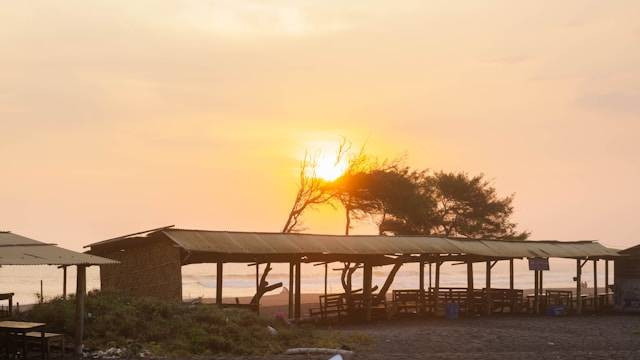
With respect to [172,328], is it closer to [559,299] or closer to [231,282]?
[559,299]

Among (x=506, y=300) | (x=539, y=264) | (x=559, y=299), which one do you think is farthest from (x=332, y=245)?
(x=559, y=299)

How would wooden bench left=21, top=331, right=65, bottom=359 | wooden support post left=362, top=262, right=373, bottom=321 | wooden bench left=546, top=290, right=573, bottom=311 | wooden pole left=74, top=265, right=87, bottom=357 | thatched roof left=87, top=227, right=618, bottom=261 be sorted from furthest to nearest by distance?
wooden bench left=546, top=290, right=573, bottom=311, wooden support post left=362, top=262, right=373, bottom=321, thatched roof left=87, top=227, right=618, bottom=261, wooden pole left=74, top=265, right=87, bottom=357, wooden bench left=21, top=331, right=65, bottom=359

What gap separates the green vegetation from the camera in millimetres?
21234

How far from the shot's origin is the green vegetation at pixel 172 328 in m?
21.2

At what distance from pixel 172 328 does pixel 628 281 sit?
87.0 ft

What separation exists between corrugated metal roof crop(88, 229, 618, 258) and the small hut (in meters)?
0.69

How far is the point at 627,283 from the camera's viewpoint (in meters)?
40.7

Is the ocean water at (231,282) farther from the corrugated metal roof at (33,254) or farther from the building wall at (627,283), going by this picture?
the corrugated metal roof at (33,254)

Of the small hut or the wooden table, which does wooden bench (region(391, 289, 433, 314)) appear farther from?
the wooden table

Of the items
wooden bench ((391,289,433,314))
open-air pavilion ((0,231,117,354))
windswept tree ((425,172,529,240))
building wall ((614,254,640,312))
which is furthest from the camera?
windswept tree ((425,172,529,240))

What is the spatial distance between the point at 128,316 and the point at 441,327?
12486 mm

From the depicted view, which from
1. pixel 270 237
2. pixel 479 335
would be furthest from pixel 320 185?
pixel 479 335

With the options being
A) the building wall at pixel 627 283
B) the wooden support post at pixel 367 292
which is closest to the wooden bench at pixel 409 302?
the wooden support post at pixel 367 292

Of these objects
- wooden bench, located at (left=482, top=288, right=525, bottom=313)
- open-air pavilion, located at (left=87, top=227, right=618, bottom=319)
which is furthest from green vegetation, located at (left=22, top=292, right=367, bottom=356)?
wooden bench, located at (left=482, top=288, right=525, bottom=313)
